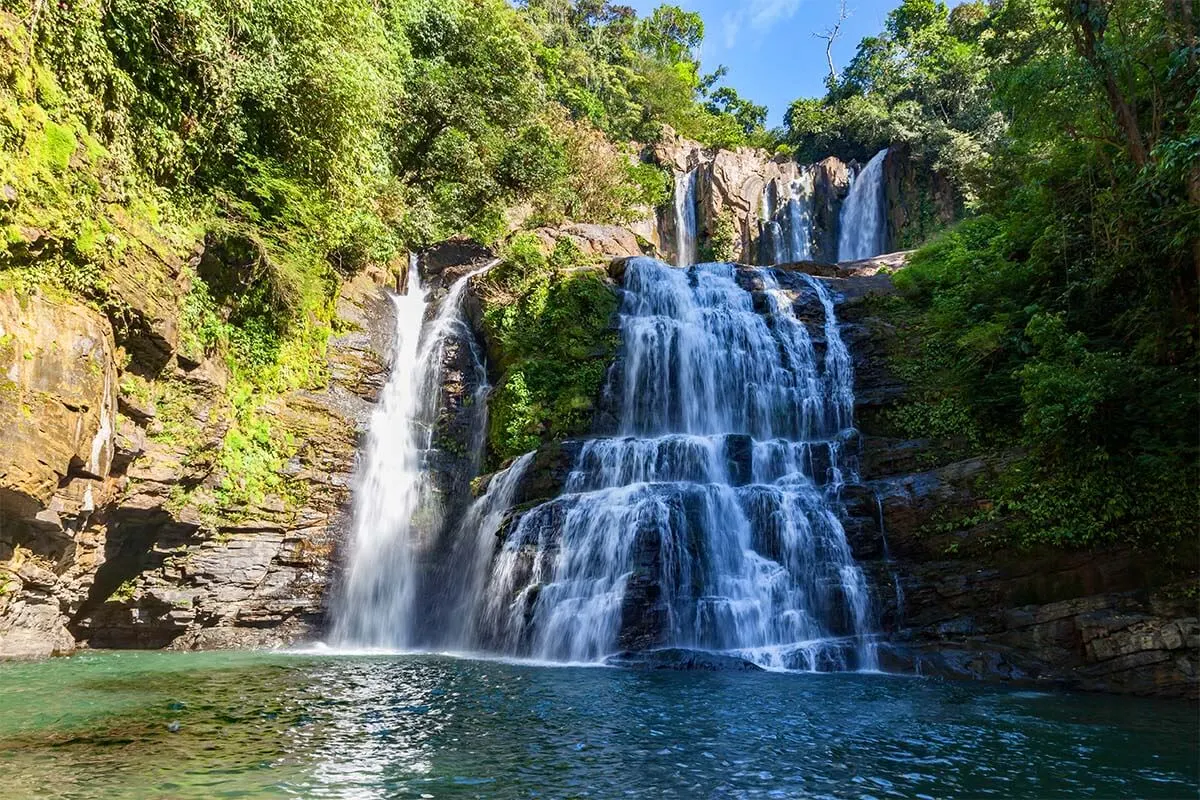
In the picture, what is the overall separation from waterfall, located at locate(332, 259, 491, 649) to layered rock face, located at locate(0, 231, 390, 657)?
1.91 feet

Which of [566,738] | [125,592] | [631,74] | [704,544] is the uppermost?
[631,74]

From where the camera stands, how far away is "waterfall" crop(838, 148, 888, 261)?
3222 centimetres

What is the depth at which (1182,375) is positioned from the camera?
418 inches

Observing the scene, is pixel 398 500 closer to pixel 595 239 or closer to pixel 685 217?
pixel 595 239

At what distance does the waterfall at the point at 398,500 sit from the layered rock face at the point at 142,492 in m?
0.58

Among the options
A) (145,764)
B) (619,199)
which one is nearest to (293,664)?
(145,764)

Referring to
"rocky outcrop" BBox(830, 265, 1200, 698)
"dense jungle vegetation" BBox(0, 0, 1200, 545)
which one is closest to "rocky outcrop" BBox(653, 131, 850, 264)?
"dense jungle vegetation" BBox(0, 0, 1200, 545)

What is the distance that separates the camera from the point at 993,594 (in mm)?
11086

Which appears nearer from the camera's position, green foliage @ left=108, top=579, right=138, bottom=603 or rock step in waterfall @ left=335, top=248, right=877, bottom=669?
rock step in waterfall @ left=335, top=248, right=877, bottom=669

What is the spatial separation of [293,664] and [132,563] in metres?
4.51

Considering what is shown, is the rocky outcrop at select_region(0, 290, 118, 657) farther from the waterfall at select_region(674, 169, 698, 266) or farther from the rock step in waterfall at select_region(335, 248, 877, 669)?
the waterfall at select_region(674, 169, 698, 266)

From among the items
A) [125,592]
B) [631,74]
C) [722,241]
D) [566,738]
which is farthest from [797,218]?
[566,738]

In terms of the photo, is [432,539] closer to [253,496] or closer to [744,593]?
[253,496]

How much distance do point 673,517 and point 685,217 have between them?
1058 inches
